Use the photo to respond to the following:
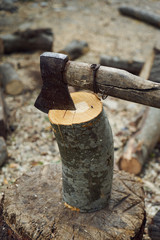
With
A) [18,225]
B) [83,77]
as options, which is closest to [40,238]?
[18,225]

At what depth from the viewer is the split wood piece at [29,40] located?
650 centimetres

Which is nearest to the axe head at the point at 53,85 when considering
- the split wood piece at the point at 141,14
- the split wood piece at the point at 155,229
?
the split wood piece at the point at 155,229

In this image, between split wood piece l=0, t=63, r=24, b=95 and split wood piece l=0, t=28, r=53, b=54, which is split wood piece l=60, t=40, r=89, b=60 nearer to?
split wood piece l=0, t=28, r=53, b=54

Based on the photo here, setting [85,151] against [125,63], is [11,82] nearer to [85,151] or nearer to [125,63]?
[125,63]

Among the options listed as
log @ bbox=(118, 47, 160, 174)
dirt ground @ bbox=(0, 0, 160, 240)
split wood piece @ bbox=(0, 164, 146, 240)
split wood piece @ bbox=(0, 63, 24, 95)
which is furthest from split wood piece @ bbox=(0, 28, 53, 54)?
split wood piece @ bbox=(0, 164, 146, 240)

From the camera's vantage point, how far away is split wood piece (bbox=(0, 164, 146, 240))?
224cm

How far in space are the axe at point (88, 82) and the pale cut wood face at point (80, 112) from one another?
6 cm

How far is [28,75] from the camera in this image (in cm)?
570

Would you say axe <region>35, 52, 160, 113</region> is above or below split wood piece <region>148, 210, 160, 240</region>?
above

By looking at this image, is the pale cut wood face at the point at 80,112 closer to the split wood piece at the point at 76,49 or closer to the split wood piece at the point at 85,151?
the split wood piece at the point at 85,151

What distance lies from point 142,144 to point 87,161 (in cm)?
167

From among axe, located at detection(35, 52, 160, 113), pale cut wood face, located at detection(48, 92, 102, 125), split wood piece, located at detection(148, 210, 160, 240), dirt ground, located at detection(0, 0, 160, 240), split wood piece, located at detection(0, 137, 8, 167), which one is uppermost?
axe, located at detection(35, 52, 160, 113)

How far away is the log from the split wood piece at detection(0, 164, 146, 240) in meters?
0.83

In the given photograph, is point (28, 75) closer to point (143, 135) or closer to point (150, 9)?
point (143, 135)
